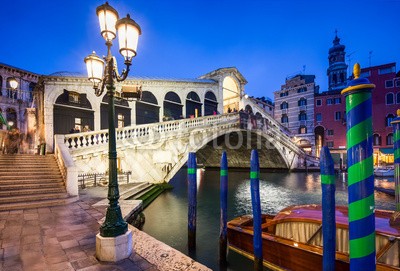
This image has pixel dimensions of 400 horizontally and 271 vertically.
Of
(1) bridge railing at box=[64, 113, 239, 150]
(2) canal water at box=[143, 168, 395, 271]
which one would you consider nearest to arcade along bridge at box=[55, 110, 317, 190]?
(1) bridge railing at box=[64, 113, 239, 150]

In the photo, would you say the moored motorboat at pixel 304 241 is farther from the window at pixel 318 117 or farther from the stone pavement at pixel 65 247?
the window at pixel 318 117

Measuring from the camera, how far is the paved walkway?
2.89 m

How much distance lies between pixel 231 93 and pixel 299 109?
1254 cm

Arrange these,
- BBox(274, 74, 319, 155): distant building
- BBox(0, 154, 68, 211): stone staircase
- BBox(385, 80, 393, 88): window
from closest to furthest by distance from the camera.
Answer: BBox(0, 154, 68, 211): stone staircase < BBox(385, 80, 393, 88): window < BBox(274, 74, 319, 155): distant building

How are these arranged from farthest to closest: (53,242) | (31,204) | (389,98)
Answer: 1. (389,98)
2. (31,204)
3. (53,242)

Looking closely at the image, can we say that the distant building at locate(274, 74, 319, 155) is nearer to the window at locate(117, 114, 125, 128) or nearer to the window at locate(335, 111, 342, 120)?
the window at locate(335, 111, 342, 120)

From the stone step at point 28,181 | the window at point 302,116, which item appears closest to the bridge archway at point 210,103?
the stone step at point 28,181

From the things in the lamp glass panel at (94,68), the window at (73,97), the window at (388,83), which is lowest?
the lamp glass panel at (94,68)

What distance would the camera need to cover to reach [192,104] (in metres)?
18.3

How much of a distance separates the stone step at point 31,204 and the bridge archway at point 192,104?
12.6 m

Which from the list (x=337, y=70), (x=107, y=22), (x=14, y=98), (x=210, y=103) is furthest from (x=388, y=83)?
(x=14, y=98)

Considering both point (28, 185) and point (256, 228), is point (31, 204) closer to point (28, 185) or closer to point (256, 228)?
point (28, 185)

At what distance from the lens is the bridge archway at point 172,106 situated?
1648 cm

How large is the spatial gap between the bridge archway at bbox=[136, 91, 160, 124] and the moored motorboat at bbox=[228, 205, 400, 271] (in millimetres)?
11781
